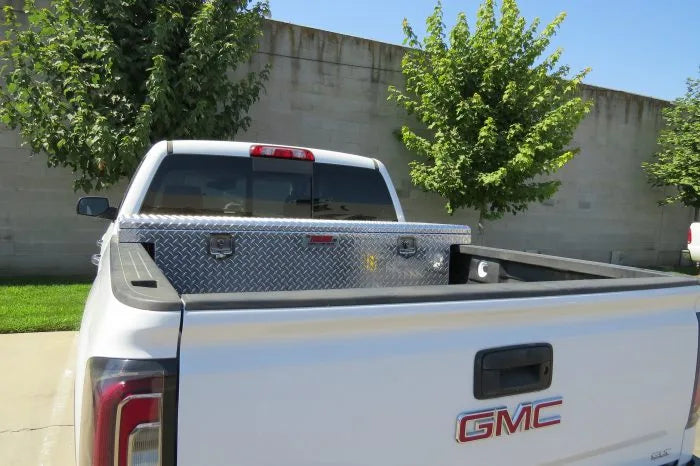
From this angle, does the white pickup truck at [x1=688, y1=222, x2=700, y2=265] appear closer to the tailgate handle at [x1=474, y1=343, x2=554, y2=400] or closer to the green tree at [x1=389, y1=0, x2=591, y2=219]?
the green tree at [x1=389, y1=0, x2=591, y2=219]

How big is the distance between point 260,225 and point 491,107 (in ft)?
25.0

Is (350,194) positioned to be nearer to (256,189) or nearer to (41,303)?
(256,189)

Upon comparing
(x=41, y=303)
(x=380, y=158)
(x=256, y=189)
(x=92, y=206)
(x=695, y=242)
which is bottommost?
(x=41, y=303)

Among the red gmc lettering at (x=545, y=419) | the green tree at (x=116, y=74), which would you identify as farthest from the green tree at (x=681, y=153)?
the red gmc lettering at (x=545, y=419)

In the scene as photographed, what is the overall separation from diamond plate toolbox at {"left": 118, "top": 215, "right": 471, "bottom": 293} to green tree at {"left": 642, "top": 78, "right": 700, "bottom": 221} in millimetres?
12207

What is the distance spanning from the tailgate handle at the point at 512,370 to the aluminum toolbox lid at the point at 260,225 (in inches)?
55.6

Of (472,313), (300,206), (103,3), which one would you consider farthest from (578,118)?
(472,313)

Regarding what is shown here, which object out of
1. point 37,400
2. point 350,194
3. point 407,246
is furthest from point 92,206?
point 407,246

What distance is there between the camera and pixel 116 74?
21.6ft

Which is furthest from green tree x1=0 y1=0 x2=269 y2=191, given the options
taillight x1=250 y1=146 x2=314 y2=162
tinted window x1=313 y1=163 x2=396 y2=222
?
tinted window x1=313 y1=163 x2=396 y2=222

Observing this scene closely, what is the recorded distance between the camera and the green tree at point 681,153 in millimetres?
12398

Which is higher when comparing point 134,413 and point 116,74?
point 116,74

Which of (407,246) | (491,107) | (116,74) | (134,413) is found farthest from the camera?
(491,107)

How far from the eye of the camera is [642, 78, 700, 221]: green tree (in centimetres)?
1240
